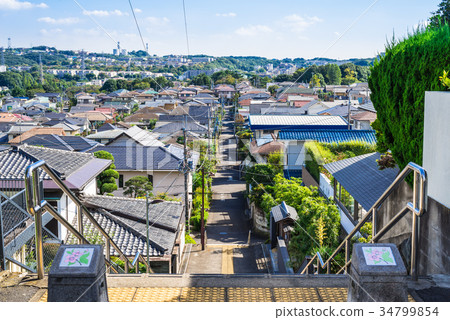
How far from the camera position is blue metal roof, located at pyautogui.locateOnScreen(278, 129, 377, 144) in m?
19.6

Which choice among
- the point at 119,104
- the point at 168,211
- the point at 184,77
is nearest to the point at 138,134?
the point at 168,211

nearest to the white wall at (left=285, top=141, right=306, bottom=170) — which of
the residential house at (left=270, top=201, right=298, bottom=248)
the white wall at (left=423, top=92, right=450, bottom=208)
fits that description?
the residential house at (left=270, top=201, right=298, bottom=248)

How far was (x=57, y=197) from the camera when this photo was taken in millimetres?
10227

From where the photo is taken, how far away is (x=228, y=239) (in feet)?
62.2

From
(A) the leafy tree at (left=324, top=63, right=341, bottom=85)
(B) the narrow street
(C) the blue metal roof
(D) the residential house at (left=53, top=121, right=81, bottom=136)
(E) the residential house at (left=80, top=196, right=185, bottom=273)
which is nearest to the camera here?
(E) the residential house at (left=80, top=196, right=185, bottom=273)

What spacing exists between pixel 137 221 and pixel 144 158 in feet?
29.0

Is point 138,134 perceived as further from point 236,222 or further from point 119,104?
point 119,104

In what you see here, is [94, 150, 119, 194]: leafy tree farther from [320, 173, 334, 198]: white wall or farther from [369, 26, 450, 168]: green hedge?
[369, 26, 450, 168]: green hedge

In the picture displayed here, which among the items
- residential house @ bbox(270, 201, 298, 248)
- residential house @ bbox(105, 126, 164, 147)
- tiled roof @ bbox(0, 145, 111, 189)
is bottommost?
residential house @ bbox(270, 201, 298, 248)

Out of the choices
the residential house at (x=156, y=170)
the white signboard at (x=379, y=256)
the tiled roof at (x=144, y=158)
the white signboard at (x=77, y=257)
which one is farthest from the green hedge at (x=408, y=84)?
the tiled roof at (x=144, y=158)

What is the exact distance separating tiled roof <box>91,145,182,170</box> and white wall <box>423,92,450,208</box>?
15572mm

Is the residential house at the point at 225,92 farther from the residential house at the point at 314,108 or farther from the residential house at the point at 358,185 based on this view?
the residential house at the point at 358,185

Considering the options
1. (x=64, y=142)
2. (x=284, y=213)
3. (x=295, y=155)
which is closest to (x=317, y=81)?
(x=64, y=142)

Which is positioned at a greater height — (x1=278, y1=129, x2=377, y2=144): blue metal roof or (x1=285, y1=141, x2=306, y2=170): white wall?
(x1=278, y1=129, x2=377, y2=144): blue metal roof
